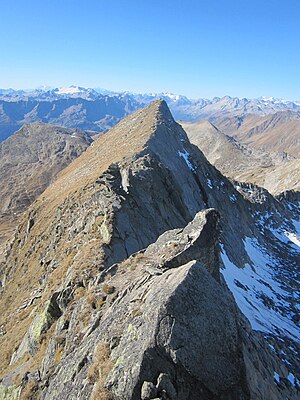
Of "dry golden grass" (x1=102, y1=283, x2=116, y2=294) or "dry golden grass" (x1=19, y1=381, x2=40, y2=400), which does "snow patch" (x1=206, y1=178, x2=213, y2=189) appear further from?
"dry golden grass" (x1=19, y1=381, x2=40, y2=400)

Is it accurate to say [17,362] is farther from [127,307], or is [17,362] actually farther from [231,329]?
[231,329]

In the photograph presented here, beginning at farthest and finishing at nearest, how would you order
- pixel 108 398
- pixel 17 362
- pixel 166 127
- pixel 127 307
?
pixel 166 127, pixel 17 362, pixel 127 307, pixel 108 398

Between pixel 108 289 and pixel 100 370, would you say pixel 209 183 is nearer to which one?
pixel 108 289

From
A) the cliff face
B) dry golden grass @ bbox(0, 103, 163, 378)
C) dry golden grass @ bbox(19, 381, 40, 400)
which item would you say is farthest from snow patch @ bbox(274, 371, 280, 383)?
dry golden grass @ bbox(19, 381, 40, 400)

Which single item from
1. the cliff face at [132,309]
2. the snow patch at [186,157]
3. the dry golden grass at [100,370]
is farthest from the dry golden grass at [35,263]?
the snow patch at [186,157]

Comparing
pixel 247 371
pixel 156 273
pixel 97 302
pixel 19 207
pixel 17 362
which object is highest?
pixel 156 273

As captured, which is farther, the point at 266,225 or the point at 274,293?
the point at 266,225

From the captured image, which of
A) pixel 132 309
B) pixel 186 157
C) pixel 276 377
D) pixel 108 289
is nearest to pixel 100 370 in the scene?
pixel 132 309

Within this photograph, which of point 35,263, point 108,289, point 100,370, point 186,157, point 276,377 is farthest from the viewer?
point 186,157

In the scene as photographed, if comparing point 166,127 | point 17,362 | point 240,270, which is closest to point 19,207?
point 166,127
